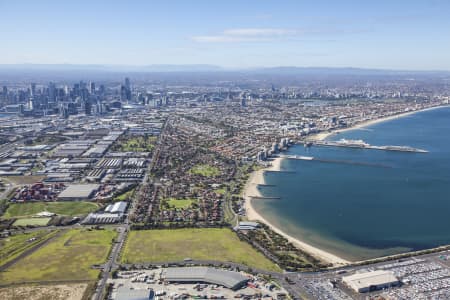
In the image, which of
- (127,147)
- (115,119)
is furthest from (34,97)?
(127,147)

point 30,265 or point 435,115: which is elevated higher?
point 435,115

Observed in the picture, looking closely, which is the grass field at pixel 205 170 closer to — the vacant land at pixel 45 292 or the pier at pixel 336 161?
the pier at pixel 336 161

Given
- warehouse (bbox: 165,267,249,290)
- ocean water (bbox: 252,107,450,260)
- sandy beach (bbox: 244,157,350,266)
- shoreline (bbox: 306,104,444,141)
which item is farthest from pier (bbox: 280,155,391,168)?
warehouse (bbox: 165,267,249,290)

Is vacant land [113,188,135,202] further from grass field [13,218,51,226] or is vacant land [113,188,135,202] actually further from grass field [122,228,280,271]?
grass field [122,228,280,271]

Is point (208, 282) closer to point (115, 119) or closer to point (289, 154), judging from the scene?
point (289, 154)

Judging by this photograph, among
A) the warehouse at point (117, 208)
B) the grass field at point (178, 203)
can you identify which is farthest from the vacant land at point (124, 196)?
the grass field at point (178, 203)

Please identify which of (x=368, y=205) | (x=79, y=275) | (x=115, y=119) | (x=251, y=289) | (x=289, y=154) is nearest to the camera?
(x=251, y=289)
